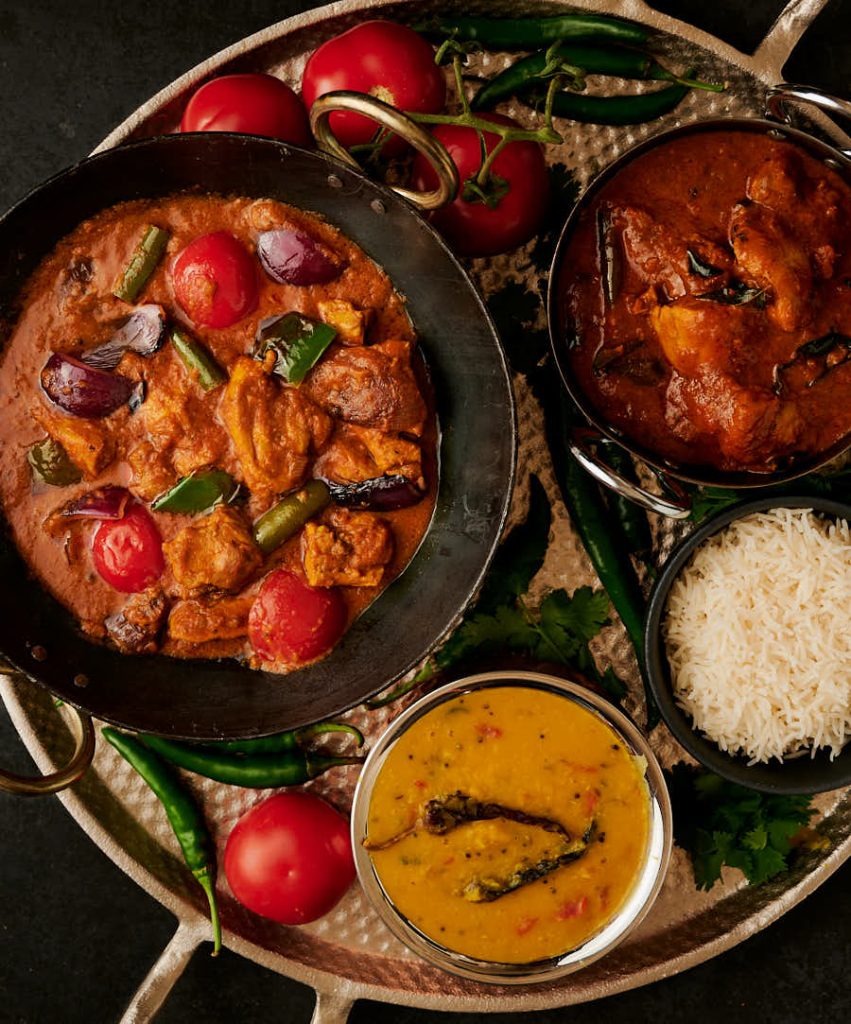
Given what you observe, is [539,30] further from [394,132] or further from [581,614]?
[581,614]

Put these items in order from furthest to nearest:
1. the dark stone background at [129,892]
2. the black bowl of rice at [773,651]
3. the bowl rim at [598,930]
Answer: the dark stone background at [129,892] < the black bowl of rice at [773,651] < the bowl rim at [598,930]

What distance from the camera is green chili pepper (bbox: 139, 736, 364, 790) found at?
3.21 m

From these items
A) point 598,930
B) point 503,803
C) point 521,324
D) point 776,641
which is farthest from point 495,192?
point 598,930

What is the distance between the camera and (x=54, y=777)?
2.83 meters

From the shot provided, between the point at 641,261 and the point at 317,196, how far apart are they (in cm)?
96

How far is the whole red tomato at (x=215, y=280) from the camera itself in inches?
105

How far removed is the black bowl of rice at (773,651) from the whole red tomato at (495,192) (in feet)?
3.78

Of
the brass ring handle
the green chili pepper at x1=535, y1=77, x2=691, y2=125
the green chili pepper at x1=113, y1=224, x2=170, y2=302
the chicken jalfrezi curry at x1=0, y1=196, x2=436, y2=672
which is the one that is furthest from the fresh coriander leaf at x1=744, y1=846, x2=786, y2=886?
the green chili pepper at x1=113, y1=224, x2=170, y2=302

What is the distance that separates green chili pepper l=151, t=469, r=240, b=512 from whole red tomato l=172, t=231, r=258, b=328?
17.3 inches

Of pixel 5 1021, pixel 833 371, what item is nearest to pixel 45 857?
pixel 5 1021

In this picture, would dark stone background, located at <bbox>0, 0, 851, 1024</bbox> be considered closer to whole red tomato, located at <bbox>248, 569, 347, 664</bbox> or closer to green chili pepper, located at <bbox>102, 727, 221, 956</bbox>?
green chili pepper, located at <bbox>102, 727, 221, 956</bbox>

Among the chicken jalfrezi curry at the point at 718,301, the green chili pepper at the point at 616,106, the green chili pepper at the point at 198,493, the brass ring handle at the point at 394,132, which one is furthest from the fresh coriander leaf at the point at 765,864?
the green chili pepper at the point at 616,106

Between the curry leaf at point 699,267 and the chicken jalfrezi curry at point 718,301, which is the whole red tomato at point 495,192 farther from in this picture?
the curry leaf at point 699,267

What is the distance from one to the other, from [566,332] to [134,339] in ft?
4.12
